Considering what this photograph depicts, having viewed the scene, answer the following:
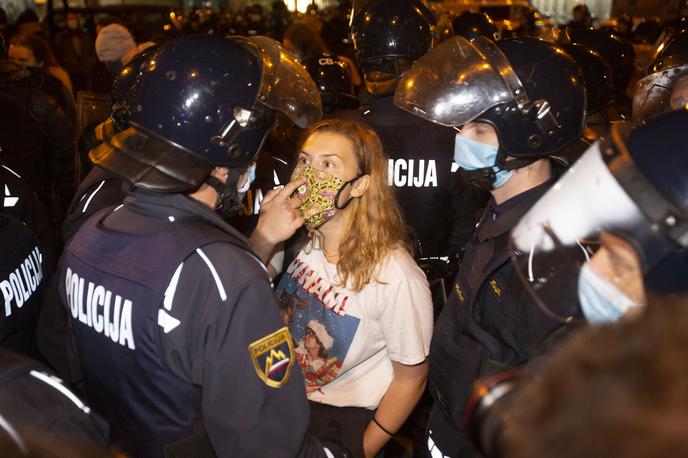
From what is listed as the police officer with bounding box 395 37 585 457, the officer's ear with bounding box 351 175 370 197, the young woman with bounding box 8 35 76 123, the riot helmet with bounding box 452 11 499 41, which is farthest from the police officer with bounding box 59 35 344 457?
the riot helmet with bounding box 452 11 499 41

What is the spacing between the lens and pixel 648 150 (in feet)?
4.91

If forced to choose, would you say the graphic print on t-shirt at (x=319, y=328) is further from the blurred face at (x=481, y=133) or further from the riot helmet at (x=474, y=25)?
the riot helmet at (x=474, y=25)

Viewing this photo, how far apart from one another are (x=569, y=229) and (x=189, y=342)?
3.58ft

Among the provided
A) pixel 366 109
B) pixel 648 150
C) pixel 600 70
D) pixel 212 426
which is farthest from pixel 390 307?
pixel 600 70

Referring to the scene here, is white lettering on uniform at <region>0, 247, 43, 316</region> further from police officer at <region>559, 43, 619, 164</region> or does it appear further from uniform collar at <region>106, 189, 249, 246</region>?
police officer at <region>559, 43, 619, 164</region>

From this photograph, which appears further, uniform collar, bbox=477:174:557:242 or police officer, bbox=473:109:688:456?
uniform collar, bbox=477:174:557:242

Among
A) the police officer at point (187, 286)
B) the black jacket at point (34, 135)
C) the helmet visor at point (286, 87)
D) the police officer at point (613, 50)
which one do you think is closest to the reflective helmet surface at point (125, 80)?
the helmet visor at point (286, 87)

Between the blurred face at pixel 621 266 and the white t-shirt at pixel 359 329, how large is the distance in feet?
3.91

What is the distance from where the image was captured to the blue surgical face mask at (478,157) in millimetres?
2645

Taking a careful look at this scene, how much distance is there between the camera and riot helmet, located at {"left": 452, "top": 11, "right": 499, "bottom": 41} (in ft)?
21.5

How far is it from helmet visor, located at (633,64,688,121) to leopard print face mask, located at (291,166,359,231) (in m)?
2.04

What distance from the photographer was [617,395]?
30.0 inches

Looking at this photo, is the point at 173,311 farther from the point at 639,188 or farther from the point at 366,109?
the point at 366,109

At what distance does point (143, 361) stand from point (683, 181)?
1.51 meters
